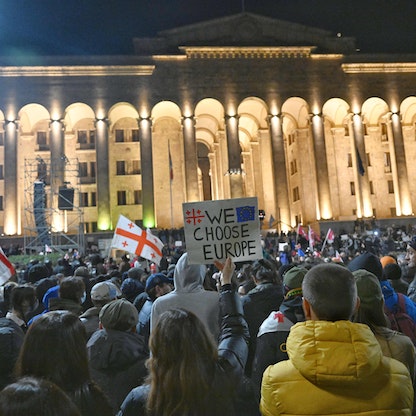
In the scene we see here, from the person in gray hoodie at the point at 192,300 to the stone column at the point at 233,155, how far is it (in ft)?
109

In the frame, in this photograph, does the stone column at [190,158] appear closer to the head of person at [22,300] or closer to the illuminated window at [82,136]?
the illuminated window at [82,136]

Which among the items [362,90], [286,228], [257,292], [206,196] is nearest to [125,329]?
[257,292]

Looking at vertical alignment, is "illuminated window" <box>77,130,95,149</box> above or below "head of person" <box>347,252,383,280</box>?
above

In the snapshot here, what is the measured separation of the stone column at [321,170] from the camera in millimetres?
38000

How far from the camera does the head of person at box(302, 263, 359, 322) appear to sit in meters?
2.43

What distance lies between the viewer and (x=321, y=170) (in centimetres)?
3869

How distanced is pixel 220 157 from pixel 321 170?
9812mm

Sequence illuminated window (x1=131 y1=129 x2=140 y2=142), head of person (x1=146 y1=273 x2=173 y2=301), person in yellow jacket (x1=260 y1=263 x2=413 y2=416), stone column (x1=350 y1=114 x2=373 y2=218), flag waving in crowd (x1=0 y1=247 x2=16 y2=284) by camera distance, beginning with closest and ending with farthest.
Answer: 1. person in yellow jacket (x1=260 y1=263 x2=413 y2=416)
2. head of person (x1=146 y1=273 x2=173 y2=301)
3. flag waving in crowd (x1=0 y1=247 x2=16 y2=284)
4. stone column (x1=350 y1=114 x2=373 y2=218)
5. illuminated window (x1=131 y1=129 x2=140 y2=142)

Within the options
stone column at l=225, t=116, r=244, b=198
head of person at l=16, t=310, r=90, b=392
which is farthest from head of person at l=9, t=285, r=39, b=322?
stone column at l=225, t=116, r=244, b=198

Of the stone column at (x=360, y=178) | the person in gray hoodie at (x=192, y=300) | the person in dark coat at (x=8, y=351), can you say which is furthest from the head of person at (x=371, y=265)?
the stone column at (x=360, y=178)

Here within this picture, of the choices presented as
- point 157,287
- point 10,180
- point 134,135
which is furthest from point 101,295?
point 134,135

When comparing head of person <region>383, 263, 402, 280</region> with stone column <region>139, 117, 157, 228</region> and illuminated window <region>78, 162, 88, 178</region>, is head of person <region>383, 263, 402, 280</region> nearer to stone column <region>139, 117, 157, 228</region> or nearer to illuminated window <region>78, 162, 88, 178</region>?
stone column <region>139, 117, 157, 228</region>

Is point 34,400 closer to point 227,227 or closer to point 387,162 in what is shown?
point 227,227

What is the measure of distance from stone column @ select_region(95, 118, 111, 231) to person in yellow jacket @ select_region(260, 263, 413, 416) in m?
34.7
